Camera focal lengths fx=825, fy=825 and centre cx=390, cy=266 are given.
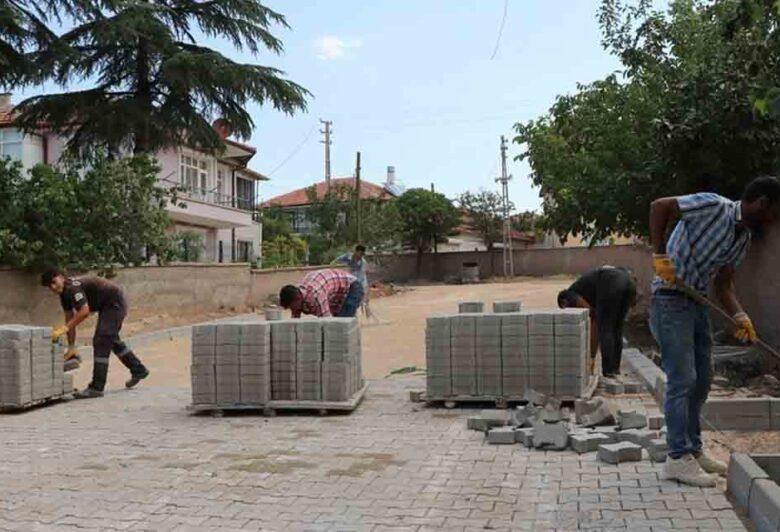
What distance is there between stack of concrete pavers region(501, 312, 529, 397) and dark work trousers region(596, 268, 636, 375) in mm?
1643

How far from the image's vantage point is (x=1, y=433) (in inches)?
285

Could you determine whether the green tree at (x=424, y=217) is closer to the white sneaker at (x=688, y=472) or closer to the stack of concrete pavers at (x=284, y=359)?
the stack of concrete pavers at (x=284, y=359)

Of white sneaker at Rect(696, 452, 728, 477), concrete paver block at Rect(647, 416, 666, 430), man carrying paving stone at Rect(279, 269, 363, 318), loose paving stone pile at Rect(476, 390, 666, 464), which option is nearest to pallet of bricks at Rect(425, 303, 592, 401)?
loose paving stone pile at Rect(476, 390, 666, 464)

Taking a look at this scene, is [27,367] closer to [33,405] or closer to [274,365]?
[33,405]

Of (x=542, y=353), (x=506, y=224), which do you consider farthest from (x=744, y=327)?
(x=506, y=224)

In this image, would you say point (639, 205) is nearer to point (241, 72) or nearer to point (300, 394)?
point (300, 394)

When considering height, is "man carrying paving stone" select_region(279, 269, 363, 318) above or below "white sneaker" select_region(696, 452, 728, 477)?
above

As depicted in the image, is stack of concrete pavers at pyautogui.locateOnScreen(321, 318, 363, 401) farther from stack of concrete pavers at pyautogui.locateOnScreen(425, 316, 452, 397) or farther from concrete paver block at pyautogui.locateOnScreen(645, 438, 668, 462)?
concrete paver block at pyautogui.locateOnScreen(645, 438, 668, 462)

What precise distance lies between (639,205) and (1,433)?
10570 mm

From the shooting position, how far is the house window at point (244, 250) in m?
40.6

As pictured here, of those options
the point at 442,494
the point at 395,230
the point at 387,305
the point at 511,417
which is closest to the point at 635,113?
the point at 511,417

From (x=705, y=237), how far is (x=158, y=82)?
21.1 meters

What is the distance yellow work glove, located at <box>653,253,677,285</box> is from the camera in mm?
4535

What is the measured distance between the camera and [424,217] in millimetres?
49344
